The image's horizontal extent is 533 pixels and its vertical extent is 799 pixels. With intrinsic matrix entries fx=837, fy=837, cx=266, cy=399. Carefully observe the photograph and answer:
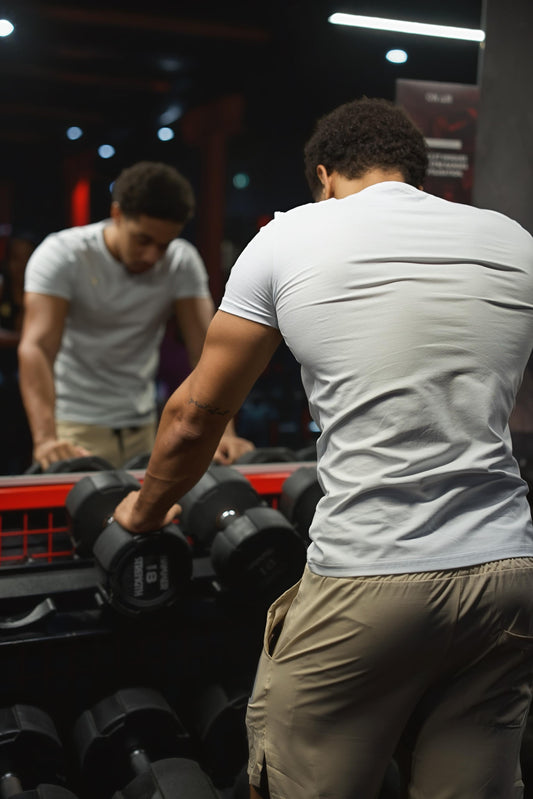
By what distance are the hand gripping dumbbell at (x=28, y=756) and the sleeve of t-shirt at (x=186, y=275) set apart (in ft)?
5.70

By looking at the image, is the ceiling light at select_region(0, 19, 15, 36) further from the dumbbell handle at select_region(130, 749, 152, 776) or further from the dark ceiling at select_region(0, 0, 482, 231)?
the dumbbell handle at select_region(130, 749, 152, 776)

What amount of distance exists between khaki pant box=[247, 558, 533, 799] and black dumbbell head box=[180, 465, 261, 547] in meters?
0.86

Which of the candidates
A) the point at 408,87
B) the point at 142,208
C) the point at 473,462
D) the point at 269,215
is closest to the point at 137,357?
the point at 142,208

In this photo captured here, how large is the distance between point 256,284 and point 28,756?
4.09 feet

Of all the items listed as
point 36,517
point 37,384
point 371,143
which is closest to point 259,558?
point 36,517

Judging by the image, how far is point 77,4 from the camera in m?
5.57

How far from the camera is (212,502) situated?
2.22 meters

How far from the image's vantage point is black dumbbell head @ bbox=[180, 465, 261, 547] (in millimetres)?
2214

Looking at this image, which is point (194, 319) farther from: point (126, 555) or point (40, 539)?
point (126, 555)

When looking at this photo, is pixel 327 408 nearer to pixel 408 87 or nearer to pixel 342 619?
pixel 342 619

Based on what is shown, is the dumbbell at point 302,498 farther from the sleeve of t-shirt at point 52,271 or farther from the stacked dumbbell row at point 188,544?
the sleeve of t-shirt at point 52,271

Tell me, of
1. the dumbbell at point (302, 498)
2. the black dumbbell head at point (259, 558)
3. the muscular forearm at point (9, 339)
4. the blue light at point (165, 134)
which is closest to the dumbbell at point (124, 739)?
the black dumbbell head at point (259, 558)

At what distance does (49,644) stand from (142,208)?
4.97 feet

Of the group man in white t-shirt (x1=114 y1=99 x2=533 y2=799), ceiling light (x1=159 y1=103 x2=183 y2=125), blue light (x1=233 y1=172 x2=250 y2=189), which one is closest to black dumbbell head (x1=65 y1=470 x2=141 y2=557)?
man in white t-shirt (x1=114 y1=99 x2=533 y2=799)
